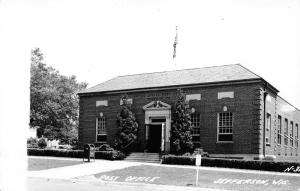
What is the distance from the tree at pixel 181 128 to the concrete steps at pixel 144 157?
1.23 m

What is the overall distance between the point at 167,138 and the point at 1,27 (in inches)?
813

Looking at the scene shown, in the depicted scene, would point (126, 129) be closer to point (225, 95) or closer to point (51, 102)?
point (225, 95)

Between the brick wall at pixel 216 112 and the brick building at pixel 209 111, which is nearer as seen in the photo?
the brick wall at pixel 216 112

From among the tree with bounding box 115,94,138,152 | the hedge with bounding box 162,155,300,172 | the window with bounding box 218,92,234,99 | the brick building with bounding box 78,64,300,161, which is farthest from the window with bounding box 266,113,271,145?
the tree with bounding box 115,94,138,152

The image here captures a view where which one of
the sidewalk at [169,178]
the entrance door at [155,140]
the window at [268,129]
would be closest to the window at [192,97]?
the entrance door at [155,140]

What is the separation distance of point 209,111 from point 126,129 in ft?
20.1

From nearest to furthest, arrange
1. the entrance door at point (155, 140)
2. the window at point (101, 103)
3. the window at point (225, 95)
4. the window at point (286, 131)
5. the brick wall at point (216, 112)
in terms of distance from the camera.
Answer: the brick wall at point (216, 112), the window at point (225, 95), the entrance door at point (155, 140), the window at point (286, 131), the window at point (101, 103)

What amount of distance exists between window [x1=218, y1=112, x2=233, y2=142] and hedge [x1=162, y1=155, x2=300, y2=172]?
11.3 ft

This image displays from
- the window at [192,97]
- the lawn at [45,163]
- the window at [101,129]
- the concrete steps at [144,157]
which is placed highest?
the window at [192,97]

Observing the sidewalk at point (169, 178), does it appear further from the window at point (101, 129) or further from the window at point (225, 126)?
the window at point (101, 129)

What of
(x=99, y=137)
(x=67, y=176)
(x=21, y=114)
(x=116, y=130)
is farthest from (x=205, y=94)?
(x=21, y=114)

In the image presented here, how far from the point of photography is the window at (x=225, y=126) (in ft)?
83.4

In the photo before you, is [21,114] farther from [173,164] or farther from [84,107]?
[84,107]

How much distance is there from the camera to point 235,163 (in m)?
21.6
